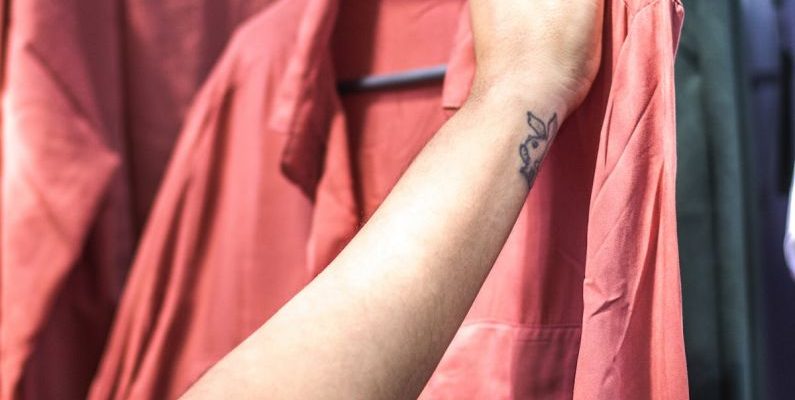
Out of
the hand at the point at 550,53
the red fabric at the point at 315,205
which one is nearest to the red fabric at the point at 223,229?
the red fabric at the point at 315,205

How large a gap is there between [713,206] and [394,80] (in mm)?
276

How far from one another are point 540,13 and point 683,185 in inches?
7.0

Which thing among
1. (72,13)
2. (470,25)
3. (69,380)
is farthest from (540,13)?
(69,380)

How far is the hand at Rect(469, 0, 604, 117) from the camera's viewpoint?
1.29 ft

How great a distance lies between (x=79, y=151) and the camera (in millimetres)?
557

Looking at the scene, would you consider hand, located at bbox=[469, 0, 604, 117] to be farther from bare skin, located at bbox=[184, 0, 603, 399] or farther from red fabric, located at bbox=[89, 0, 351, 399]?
red fabric, located at bbox=[89, 0, 351, 399]

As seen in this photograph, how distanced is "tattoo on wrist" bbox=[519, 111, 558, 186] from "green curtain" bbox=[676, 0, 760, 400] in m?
0.15

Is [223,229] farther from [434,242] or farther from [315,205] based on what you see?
[434,242]

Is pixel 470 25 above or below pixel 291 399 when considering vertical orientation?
above

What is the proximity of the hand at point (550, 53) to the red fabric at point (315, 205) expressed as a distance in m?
0.03

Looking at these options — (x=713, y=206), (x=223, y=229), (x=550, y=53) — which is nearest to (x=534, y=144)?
(x=550, y=53)

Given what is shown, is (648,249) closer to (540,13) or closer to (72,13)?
(540,13)

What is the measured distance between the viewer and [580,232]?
43cm

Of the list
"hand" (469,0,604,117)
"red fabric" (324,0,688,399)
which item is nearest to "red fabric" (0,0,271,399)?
"red fabric" (324,0,688,399)
